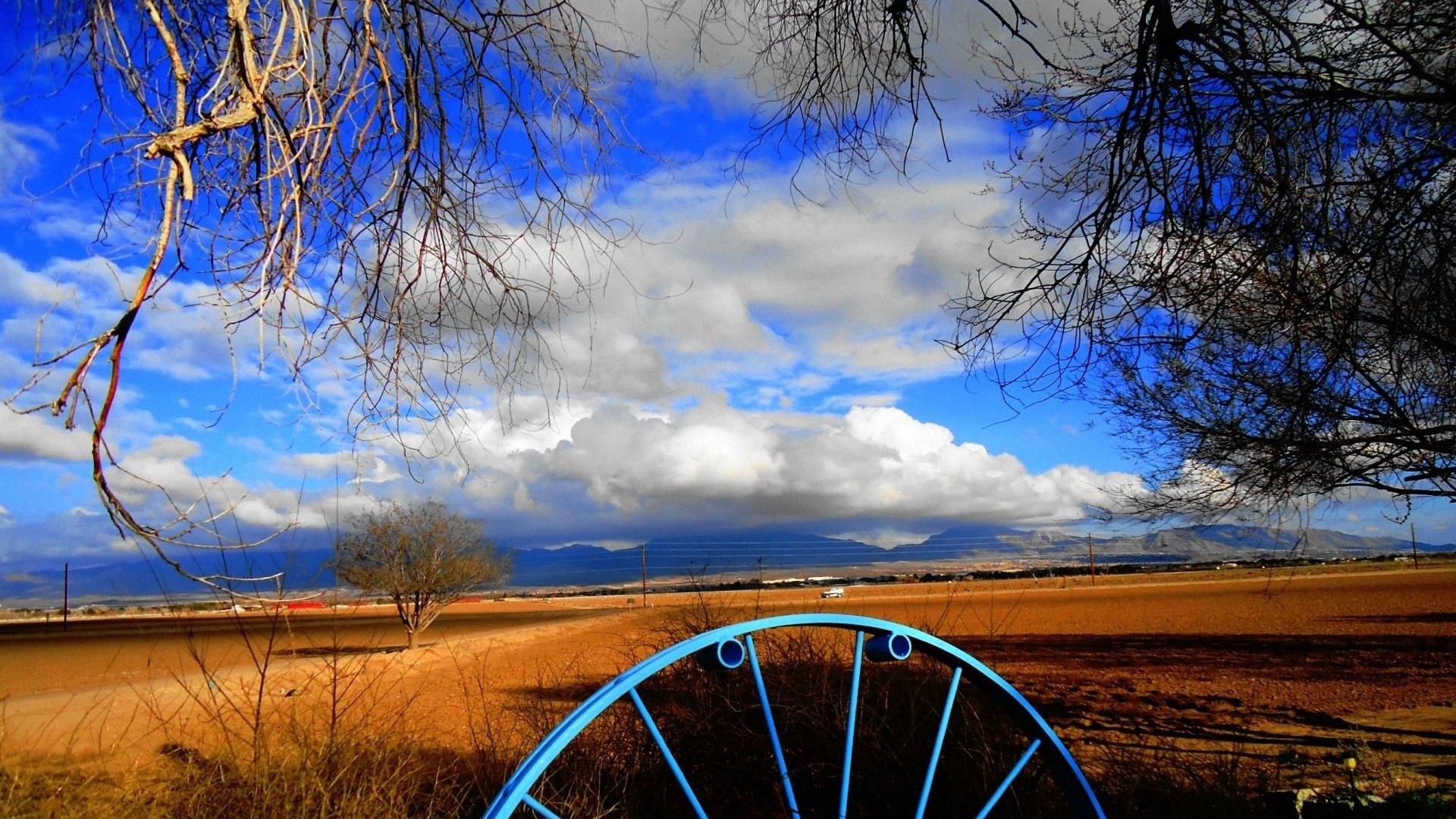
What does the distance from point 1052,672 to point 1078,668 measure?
119 cm

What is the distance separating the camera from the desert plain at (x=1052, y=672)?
550 cm

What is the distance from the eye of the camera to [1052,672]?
609 inches

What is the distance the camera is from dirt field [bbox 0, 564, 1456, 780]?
631 cm

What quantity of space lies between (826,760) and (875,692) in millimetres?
827

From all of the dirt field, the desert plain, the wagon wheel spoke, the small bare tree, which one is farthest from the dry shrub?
the small bare tree

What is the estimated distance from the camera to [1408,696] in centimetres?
1208

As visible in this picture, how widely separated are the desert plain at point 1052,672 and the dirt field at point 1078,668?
2.6 inches

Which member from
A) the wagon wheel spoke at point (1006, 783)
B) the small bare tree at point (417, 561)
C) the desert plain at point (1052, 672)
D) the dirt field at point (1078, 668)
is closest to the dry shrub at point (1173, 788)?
the desert plain at point (1052, 672)

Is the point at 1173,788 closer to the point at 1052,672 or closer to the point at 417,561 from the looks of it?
the point at 1052,672

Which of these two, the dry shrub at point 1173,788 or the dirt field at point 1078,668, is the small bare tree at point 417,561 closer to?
the dirt field at point 1078,668

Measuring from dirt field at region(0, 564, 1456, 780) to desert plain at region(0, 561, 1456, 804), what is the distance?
67mm

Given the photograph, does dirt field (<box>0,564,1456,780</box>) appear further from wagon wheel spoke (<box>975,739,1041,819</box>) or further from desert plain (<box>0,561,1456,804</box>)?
wagon wheel spoke (<box>975,739,1041,819</box>)

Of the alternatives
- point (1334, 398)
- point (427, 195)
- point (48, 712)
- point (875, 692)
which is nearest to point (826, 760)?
point (875, 692)

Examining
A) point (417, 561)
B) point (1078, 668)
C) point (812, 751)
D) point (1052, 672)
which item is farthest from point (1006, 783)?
point (417, 561)
